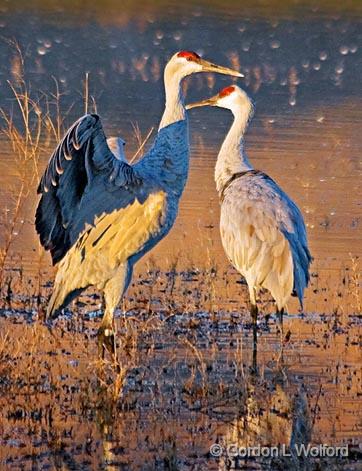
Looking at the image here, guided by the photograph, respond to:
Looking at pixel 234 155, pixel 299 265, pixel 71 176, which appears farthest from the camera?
pixel 234 155

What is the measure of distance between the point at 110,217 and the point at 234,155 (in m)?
2.38

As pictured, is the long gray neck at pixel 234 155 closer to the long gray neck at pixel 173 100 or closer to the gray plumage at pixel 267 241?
the gray plumage at pixel 267 241

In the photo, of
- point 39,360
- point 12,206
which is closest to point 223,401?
point 39,360

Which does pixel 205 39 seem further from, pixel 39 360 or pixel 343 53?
pixel 39 360

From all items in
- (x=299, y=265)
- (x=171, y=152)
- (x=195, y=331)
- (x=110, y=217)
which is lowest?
(x=195, y=331)

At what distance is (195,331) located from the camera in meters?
8.90

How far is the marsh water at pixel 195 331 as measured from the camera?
6773 millimetres

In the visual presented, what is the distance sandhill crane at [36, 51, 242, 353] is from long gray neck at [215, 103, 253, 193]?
5.47ft

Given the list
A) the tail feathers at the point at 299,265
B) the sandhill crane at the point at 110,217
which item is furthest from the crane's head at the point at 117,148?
the tail feathers at the point at 299,265

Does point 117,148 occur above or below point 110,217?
above

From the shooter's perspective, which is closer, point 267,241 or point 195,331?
point 195,331

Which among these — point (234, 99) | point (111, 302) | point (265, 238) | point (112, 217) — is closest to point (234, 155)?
point (234, 99)

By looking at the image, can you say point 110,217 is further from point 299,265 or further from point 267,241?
point 299,265

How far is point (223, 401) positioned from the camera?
738 centimetres
